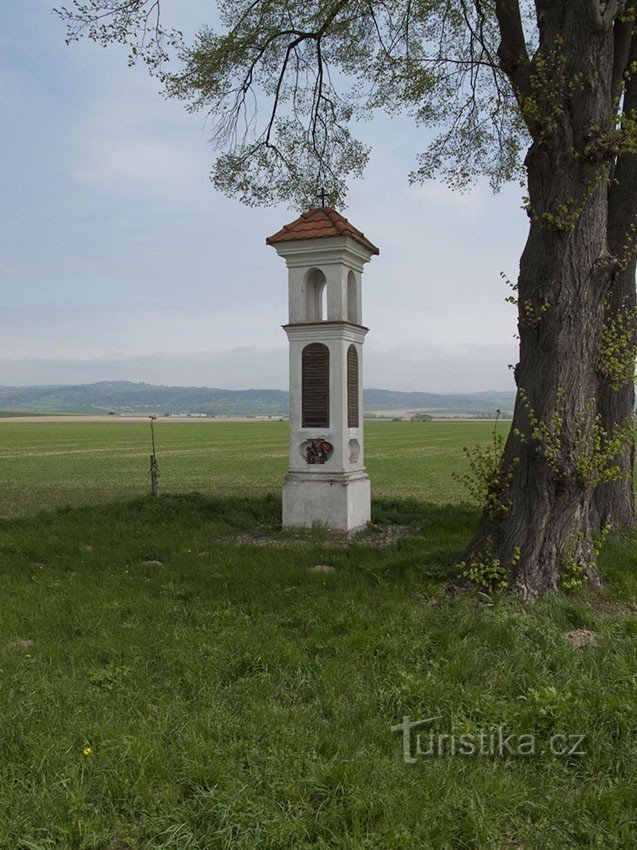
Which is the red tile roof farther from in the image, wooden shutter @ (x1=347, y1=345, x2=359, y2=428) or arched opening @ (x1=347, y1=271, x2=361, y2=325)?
wooden shutter @ (x1=347, y1=345, x2=359, y2=428)

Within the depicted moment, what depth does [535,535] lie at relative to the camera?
20.3ft

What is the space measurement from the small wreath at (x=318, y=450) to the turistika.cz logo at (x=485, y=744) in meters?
7.25

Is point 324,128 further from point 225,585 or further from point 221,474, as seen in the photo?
point 221,474

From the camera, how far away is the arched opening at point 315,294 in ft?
37.7

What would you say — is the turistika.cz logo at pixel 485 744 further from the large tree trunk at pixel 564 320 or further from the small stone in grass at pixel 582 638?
the large tree trunk at pixel 564 320

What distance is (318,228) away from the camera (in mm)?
10891

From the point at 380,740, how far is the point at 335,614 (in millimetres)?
1906

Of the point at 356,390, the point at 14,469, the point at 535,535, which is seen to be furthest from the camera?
the point at 14,469

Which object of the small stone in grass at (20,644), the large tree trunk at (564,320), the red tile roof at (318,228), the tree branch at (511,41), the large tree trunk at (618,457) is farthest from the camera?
the red tile roof at (318,228)

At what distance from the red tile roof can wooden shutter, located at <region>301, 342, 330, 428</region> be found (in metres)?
1.76

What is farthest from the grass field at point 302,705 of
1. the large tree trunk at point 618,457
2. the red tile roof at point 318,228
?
the red tile roof at point 318,228

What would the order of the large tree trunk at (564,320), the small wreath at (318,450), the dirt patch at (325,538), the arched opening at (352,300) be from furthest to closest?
the arched opening at (352,300)
the small wreath at (318,450)
the dirt patch at (325,538)
the large tree trunk at (564,320)

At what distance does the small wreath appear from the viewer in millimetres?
10945

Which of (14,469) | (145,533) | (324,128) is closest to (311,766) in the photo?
(145,533)
